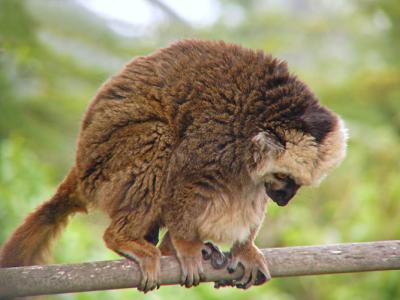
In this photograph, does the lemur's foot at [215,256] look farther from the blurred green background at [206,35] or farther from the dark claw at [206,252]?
the blurred green background at [206,35]

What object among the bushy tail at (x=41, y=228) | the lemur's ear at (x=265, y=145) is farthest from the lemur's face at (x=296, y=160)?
the bushy tail at (x=41, y=228)

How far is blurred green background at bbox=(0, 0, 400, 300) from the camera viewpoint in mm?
9031

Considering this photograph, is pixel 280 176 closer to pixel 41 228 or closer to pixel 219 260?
pixel 219 260

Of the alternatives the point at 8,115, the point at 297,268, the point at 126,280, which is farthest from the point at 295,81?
A: the point at 8,115

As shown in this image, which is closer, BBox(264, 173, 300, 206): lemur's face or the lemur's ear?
the lemur's ear

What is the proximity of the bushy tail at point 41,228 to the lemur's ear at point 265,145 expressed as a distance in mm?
1430

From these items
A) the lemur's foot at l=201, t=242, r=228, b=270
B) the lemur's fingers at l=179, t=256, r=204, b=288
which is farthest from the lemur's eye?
the lemur's fingers at l=179, t=256, r=204, b=288

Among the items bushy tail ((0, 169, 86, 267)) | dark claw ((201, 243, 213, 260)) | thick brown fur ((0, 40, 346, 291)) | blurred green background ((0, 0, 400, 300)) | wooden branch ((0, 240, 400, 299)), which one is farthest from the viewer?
blurred green background ((0, 0, 400, 300))

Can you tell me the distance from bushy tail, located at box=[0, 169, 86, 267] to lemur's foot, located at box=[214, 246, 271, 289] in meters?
1.26

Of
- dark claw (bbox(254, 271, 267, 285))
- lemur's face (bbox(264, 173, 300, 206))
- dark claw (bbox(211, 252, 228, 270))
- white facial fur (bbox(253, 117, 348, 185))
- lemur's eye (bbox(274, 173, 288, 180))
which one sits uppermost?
white facial fur (bbox(253, 117, 348, 185))

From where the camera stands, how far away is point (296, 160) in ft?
18.1

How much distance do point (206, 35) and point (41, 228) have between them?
7329mm

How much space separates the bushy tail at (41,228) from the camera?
18.4 feet

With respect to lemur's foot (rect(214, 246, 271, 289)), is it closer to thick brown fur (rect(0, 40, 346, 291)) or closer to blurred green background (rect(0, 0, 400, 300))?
thick brown fur (rect(0, 40, 346, 291))
